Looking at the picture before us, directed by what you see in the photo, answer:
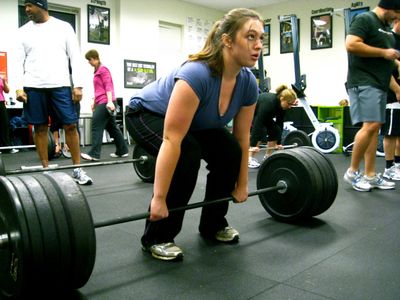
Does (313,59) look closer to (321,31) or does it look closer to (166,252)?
(321,31)

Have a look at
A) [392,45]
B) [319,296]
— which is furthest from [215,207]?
[392,45]

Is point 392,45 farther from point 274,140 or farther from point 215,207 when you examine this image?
point 215,207

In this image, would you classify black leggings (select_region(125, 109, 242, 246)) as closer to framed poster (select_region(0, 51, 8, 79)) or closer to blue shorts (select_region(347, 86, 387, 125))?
blue shorts (select_region(347, 86, 387, 125))

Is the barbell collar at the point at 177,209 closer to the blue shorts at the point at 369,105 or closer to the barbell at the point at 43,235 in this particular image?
the barbell at the point at 43,235

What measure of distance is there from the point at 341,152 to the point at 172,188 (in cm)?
490

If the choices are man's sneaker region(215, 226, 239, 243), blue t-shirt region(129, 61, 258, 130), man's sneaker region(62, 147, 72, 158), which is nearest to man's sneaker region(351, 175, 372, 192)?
man's sneaker region(215, 226, 239, 243)

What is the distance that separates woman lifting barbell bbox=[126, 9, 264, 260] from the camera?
1.35 meters

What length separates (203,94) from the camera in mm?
1408

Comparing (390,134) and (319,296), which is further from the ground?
(390,134)

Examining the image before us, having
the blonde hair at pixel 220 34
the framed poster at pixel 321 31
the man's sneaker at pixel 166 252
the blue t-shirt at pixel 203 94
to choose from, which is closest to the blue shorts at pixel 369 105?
the blue t-shirt at pixel 203 94

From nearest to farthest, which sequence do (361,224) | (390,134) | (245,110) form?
1. (245,110)
2. (361,224)
3. (390,134)

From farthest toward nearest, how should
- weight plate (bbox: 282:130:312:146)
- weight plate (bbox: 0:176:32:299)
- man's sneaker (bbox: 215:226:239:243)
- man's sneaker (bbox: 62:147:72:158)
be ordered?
man's sneaker (bbox: 62:147:72:158) → weight plate (bbox: 282:130:312:146) → man's sneaker (bbox: 215:226:239:243) → weight plate (bbox: 0:176:32:299)

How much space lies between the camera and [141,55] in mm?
7410

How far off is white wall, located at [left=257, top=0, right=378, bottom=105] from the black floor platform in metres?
5.42
